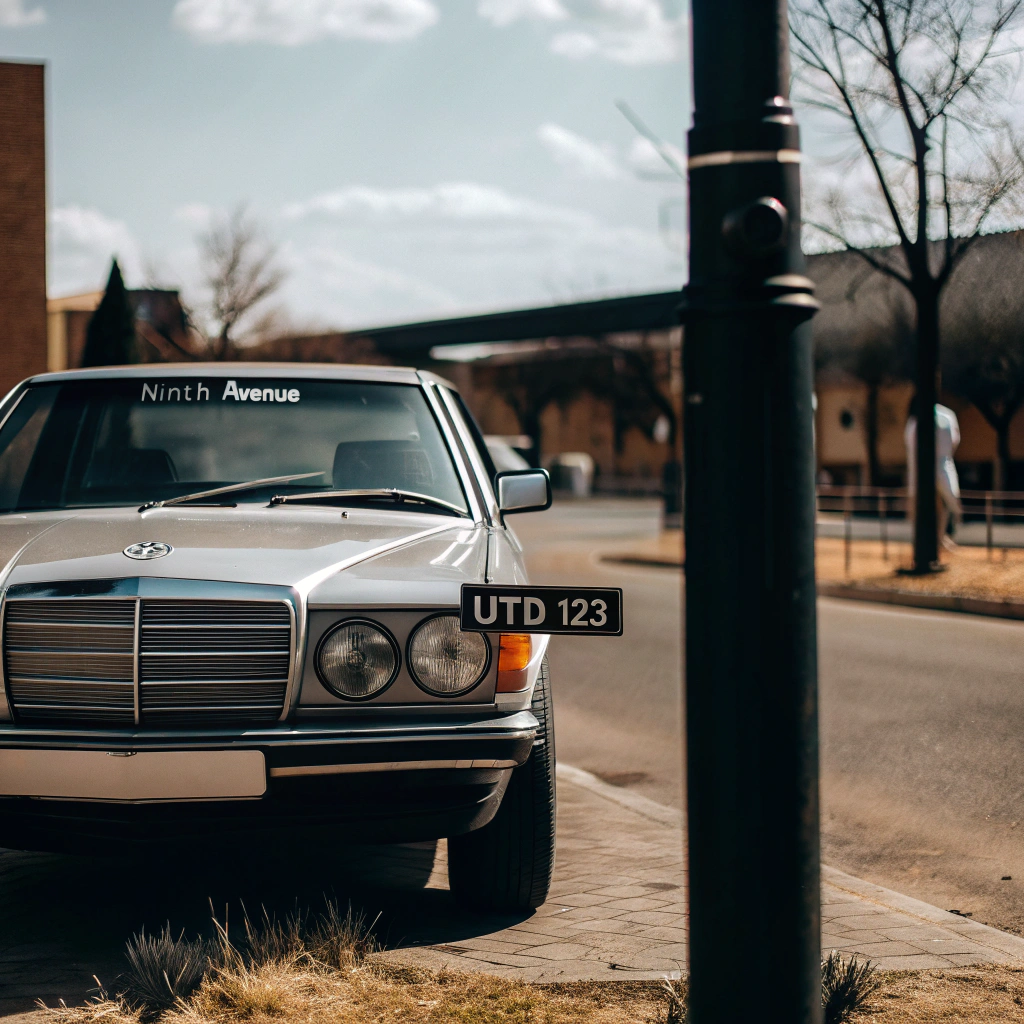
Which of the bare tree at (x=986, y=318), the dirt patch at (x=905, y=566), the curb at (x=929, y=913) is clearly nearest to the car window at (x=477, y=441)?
the curb at (x=929, y=913)

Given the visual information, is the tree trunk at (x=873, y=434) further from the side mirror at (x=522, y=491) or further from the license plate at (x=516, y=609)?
the license plate at (x=516, y=609)

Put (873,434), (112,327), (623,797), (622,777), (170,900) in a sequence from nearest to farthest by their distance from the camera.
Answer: (170,900) < (623,797) < (622,777) < (112,327) < (873,434)

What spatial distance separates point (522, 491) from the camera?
5.10 m

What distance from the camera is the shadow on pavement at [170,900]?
12.4ft

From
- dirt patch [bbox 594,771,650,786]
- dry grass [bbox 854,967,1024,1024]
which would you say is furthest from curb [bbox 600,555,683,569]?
dry grass [bbox 854,967,1024,1024]

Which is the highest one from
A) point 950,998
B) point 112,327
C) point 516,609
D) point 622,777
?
point 112,327

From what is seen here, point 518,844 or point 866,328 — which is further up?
point 866,328

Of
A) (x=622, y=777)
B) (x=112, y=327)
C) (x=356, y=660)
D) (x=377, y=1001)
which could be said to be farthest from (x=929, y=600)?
(x=112, y=327)

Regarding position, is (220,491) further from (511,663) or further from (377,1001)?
(377,1001)

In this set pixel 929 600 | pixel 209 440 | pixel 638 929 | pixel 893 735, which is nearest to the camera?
pixel 638 929

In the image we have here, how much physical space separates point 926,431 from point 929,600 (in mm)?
3334

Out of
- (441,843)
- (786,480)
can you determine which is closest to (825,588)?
(441,843)

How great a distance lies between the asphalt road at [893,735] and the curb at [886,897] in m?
0.27

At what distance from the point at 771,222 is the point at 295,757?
6.26 feet
